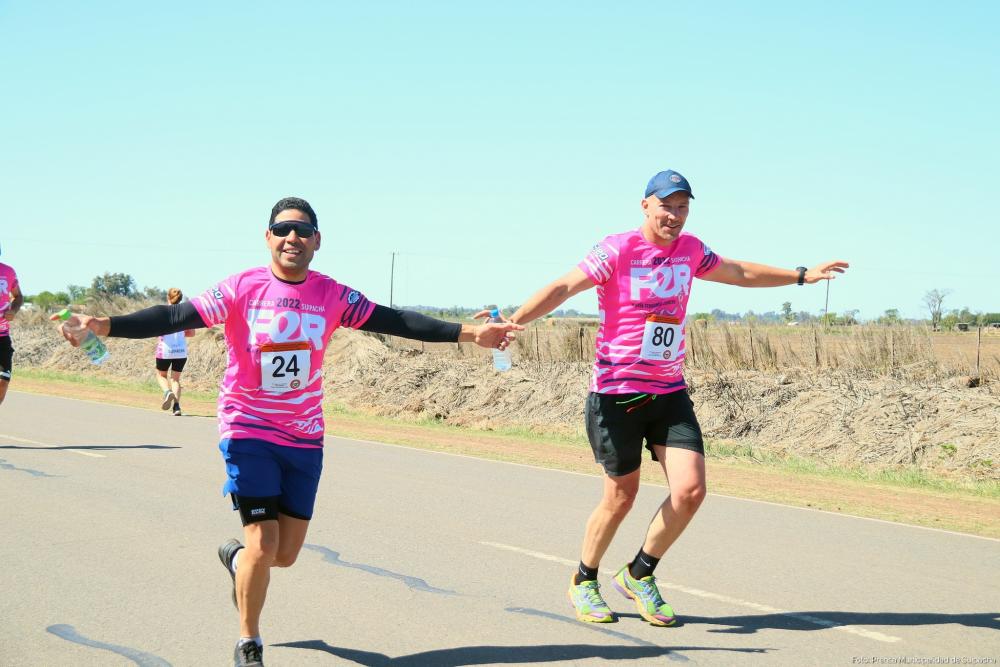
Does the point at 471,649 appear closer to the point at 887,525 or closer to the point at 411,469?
the point at 887,525

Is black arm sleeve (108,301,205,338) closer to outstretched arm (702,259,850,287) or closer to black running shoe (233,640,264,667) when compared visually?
black running shoe (233,640,264,667)

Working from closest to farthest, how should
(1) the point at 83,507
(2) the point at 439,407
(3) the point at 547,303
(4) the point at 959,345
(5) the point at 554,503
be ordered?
(3) the point at 547,303 → (1) the point at 83,507 → (5) the point at 554,503 → (4) the point at 959,345 → (2) the point at 439,407

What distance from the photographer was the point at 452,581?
7051 millimetres

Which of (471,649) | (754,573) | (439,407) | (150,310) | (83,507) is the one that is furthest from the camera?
(439,407)

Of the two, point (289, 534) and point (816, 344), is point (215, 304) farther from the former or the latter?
point (816, 344)

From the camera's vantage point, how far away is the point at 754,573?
7551mm

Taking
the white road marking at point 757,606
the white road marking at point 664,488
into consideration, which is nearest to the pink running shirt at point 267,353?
the white road marking at point 757,606

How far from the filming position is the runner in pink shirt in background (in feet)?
19.8

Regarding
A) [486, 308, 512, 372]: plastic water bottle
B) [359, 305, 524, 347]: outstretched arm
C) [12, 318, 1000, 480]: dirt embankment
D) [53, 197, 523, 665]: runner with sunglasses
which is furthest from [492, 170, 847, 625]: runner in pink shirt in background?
[12, 318, 1000, 480]: dirt embankment

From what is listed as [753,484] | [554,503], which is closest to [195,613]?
[554,503]

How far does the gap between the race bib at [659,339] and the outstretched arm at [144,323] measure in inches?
94.9

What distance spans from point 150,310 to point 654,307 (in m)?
Result: 2.69

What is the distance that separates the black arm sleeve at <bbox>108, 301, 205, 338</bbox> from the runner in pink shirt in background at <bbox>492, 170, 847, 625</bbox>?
1.81 m

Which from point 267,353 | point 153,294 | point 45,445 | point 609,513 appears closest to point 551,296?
point 609,513
